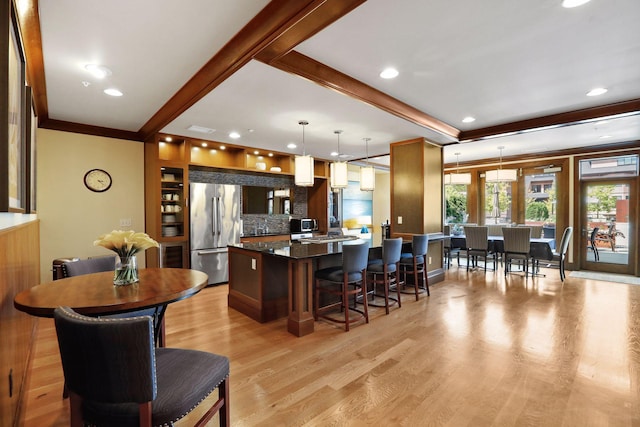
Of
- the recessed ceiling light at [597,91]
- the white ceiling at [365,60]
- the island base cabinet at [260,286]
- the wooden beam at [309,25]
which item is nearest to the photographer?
the wooden beam at [309,25]

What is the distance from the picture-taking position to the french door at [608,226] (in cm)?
615

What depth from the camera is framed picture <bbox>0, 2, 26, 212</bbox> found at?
133 centimetres

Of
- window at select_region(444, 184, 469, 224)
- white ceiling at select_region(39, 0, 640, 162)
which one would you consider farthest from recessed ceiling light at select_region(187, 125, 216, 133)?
window at select_region(444, 184, 469, 224)

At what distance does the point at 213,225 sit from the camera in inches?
207

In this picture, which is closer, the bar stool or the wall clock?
the bar stool

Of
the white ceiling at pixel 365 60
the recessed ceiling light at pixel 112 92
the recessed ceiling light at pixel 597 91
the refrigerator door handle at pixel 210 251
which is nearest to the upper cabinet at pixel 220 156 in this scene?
the white ceiling at pixel 365 60

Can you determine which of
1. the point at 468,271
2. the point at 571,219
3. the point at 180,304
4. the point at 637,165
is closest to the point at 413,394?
the point at 180,304

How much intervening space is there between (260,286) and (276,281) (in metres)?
0.21

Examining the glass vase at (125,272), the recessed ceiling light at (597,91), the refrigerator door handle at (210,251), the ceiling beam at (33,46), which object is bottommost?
the refrigerator door handle at (210,251)

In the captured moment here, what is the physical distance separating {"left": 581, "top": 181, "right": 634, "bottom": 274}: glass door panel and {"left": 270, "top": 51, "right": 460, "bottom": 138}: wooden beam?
4975 millimetres

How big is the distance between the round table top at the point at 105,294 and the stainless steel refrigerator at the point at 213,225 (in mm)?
3040

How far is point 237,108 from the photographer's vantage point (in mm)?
3668

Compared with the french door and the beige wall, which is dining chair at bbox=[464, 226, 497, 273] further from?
the beige wall

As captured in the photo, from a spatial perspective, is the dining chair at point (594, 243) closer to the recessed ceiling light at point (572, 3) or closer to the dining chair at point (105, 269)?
the recessed ceiling light at point (572, 3)
